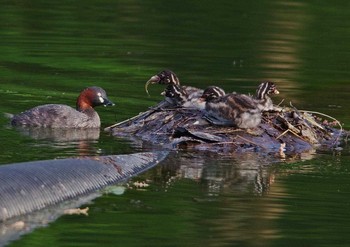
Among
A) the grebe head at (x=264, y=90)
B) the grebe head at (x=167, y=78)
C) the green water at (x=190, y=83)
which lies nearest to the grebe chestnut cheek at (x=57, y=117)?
the green water at (x=190, y=83)

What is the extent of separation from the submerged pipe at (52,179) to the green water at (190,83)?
0.21m

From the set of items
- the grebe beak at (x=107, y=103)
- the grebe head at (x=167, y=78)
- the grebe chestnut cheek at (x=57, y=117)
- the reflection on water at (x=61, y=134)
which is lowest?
the reflection on water at (x=61, y=134)

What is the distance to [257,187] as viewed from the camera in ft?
32.9

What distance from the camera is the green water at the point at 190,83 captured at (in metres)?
8.39

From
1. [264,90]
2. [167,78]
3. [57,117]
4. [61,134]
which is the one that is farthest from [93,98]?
[264,90]

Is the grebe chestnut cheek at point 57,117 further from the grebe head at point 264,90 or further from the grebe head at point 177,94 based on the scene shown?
the grebe head at point 264,90

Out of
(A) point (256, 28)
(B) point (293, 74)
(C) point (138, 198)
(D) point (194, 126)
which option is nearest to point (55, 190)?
(C) point (138, 198)

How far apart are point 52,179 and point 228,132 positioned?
10.9 feet

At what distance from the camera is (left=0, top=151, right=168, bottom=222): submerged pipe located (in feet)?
27.8

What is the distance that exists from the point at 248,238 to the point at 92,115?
5518 mm

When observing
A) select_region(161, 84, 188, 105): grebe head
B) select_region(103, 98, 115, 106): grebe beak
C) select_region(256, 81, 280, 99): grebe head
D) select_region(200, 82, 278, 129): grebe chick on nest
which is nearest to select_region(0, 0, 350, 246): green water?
select_region(103, 98, 115, 106): grebe beak

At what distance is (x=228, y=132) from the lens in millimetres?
12062

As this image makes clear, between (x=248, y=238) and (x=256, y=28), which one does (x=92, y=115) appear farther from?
(x=256, y=28)

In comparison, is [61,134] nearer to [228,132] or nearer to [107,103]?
[107,103]
